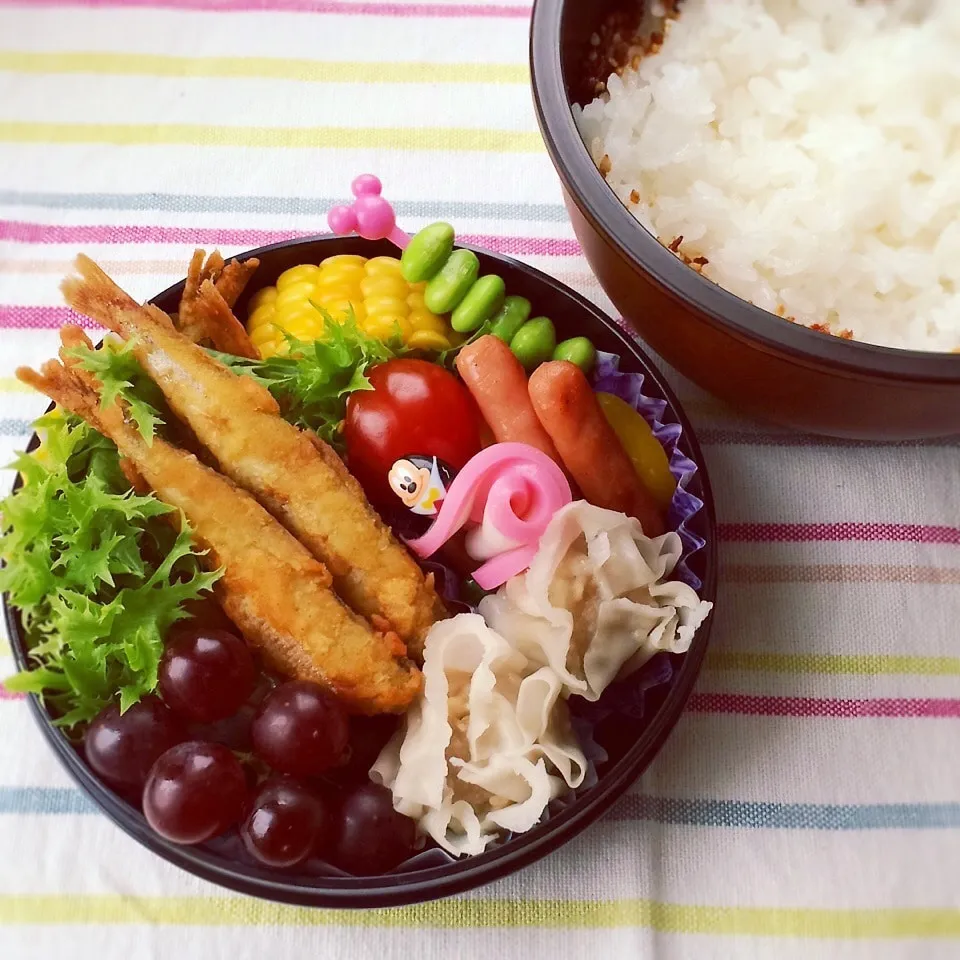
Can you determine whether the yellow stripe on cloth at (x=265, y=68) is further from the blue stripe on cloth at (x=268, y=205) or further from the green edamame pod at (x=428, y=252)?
the green edamame pod at (x=428, y=252)

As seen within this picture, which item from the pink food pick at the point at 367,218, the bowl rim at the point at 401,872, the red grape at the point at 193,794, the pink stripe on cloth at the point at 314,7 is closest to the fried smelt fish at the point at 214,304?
the pink food pick at the point at 367,218

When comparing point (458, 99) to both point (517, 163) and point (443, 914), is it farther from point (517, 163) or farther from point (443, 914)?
point (443, 914)

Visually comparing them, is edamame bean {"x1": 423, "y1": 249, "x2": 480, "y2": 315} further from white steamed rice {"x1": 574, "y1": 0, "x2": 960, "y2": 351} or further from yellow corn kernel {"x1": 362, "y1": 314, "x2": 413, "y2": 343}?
white steamed rice {"x1": 574, "y1": 0, "x2": 960, "y2": 351}

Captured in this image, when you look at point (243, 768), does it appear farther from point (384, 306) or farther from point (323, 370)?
point (384, 306)

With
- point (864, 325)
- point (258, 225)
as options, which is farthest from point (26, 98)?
point (864, 325)

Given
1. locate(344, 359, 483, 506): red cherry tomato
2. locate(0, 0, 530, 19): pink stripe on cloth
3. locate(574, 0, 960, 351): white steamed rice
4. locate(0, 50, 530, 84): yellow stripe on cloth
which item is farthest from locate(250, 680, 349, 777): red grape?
locate(0, 0, 530, 19): pink stripe on cloth
